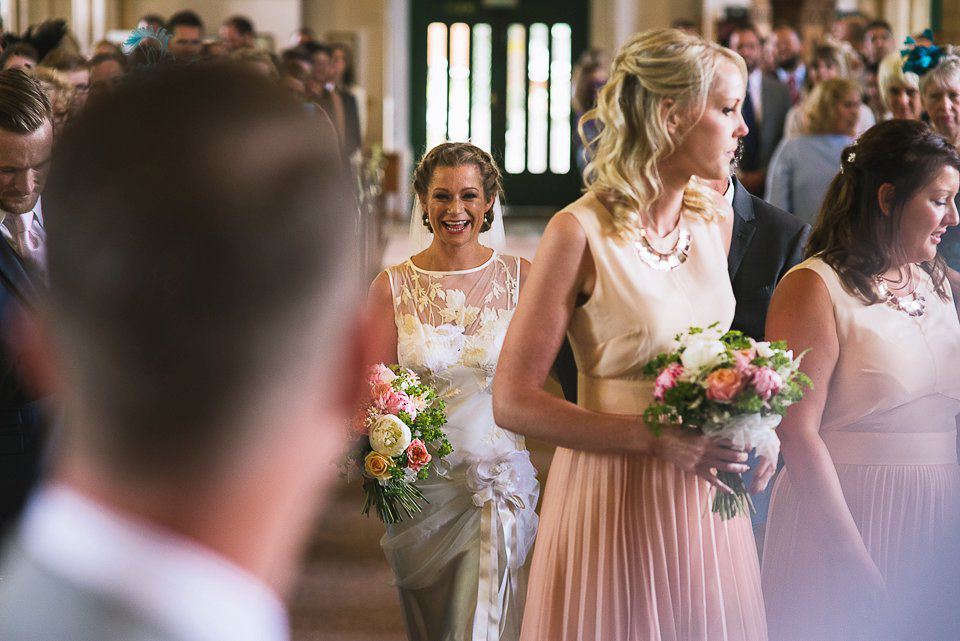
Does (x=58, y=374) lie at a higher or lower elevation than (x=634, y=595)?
higher

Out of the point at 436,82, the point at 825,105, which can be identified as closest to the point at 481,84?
the point at 436,82

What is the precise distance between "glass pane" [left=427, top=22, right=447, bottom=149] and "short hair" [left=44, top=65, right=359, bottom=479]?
1777 centimetres

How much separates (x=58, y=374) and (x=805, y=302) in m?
2.18

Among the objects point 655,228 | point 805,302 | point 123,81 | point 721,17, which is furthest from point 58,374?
point 721,17

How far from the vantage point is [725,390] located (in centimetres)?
224

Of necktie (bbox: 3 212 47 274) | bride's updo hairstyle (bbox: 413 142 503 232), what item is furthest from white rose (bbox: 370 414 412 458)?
necktie (bbox: 3 212 47 274)

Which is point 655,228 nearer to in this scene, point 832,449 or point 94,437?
point 832,449

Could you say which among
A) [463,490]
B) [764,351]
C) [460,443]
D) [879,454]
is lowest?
[463,490]

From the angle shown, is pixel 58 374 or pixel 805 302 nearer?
pixel 58 374

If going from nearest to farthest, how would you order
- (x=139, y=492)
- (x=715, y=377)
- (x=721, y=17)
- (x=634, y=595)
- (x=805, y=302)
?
(x=139, y=492), (x=715, y=377), (x=634, y=595), (x=805, y=302), (x=721, y=17)

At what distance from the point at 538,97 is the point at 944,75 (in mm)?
14367

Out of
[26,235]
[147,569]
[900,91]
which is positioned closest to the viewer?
[147,569]

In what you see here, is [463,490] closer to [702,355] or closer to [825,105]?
[702,355]

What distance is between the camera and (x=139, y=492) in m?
0.79
